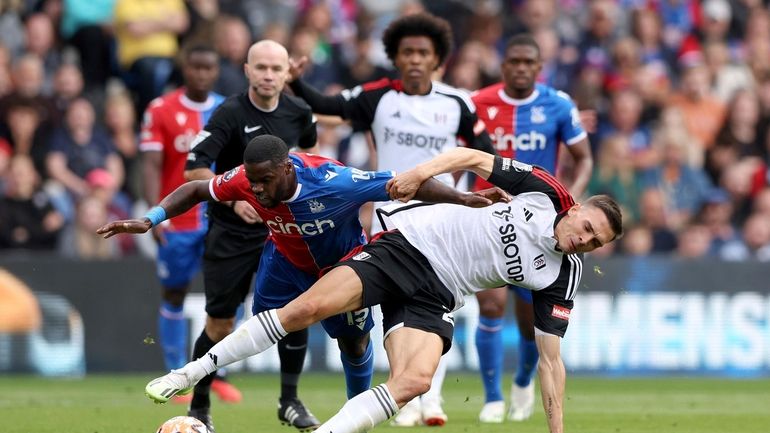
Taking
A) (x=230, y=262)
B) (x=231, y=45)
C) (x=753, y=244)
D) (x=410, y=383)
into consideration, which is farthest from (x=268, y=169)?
(x=753, y=244)

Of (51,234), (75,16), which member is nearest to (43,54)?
(75,16)

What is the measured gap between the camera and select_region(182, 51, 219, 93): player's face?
13.0m

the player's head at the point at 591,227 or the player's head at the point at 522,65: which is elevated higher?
the player's head at the point at 522,65

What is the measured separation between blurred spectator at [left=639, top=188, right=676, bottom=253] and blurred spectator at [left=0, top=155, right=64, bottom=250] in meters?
7.25

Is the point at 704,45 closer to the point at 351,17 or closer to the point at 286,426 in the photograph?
the point at 351,17

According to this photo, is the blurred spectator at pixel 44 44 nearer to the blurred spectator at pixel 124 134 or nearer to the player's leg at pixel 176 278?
the blurred spectator at pixel 124 134

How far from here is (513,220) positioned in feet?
29.3

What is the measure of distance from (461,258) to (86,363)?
307 inches

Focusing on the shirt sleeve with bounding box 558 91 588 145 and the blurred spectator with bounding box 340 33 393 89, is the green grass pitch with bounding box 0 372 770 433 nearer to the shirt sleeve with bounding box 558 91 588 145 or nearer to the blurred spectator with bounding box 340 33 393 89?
the shirt sleeve with bounding box 558 91 588 145

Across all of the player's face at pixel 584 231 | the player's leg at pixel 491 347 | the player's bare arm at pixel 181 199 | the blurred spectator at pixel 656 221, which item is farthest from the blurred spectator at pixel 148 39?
the player's face at pixel 584 231

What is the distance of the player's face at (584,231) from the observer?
862cm

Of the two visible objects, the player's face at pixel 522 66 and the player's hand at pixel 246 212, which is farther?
the player's face at pixel 522 66

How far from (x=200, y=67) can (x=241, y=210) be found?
3.38 metres

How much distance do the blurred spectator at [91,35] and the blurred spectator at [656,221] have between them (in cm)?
706
